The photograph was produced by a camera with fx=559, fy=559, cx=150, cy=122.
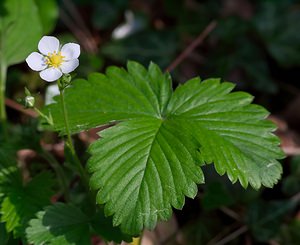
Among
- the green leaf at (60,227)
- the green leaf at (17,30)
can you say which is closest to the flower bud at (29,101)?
the green leaf at (60,227)

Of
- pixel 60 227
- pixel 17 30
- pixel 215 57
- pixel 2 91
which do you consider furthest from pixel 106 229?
pixel 215 57

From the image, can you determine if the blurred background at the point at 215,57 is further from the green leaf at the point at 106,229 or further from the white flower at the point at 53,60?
the white flower at the point at 53,60

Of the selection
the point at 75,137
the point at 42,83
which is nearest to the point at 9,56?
the point at 75,137

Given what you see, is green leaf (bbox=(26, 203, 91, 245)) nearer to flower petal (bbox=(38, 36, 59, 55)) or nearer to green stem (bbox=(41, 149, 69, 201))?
green stem (bbox=(41, 149, 69, 201))

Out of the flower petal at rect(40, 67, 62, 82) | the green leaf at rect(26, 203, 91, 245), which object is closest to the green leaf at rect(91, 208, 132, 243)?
the green leaf at rect(26, 203, 91, 245)

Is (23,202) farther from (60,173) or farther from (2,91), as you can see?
(2,91)
